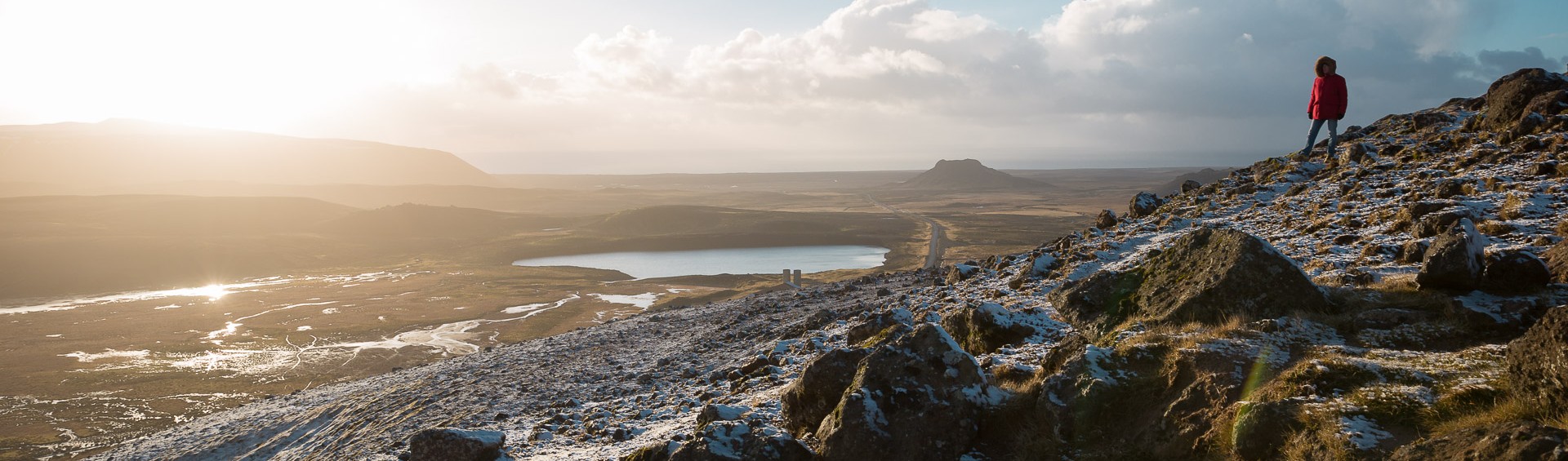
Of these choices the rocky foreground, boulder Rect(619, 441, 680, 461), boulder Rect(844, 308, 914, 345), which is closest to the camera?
the rocky foreground

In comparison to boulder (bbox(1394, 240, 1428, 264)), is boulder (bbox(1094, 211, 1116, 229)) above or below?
below

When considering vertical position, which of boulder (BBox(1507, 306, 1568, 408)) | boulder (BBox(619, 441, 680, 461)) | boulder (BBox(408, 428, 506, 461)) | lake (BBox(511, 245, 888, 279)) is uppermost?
boulder (BBox(1507, 306, 1568, 408))

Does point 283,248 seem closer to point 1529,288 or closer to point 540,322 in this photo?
point 540,322

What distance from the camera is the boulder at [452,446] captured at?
11422mm

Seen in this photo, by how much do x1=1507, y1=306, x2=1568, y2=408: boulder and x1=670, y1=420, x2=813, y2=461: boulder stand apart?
6.19 m

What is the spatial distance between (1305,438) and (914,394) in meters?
3.76

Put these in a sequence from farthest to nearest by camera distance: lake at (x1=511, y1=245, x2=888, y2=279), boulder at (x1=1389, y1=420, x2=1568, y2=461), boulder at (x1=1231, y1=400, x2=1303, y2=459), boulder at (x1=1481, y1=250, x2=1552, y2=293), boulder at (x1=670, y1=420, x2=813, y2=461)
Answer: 1. lake at (x1=511, y1=245, x2=888, y2=279)
2. boulder at (x1=1481, y1=250, x2=1552, y2=293)
3. boulder at (x1=670, y1=420, x2=813, y2=461)
4. boulder at (x1=1231, y1=400, x2=1303, y2=459)
5. boulder at (x1=1389, y1=420, x2=1568, y2=461)

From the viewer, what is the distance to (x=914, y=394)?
8.82 m

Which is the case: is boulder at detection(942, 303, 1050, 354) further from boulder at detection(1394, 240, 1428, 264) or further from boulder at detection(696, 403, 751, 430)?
boulder at detection(1394, 240, 1428, 264)

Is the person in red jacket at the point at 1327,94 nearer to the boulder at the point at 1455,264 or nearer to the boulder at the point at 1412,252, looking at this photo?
the boulder at the point at 1412,252

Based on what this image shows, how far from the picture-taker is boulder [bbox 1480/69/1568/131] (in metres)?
19.9

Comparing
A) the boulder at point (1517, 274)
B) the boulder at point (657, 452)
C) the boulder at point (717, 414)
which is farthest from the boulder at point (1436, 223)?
the boulder at point (657, 452)

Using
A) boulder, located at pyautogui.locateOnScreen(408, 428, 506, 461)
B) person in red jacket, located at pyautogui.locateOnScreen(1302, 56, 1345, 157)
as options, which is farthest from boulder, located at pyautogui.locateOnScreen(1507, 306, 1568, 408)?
person in red jacket, located at pyautogui.locateOnScreen(1302, 56, 1345, 157)

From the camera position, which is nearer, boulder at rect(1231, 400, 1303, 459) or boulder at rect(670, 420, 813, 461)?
boulder at rect(1231, 400, 1303, 459)
